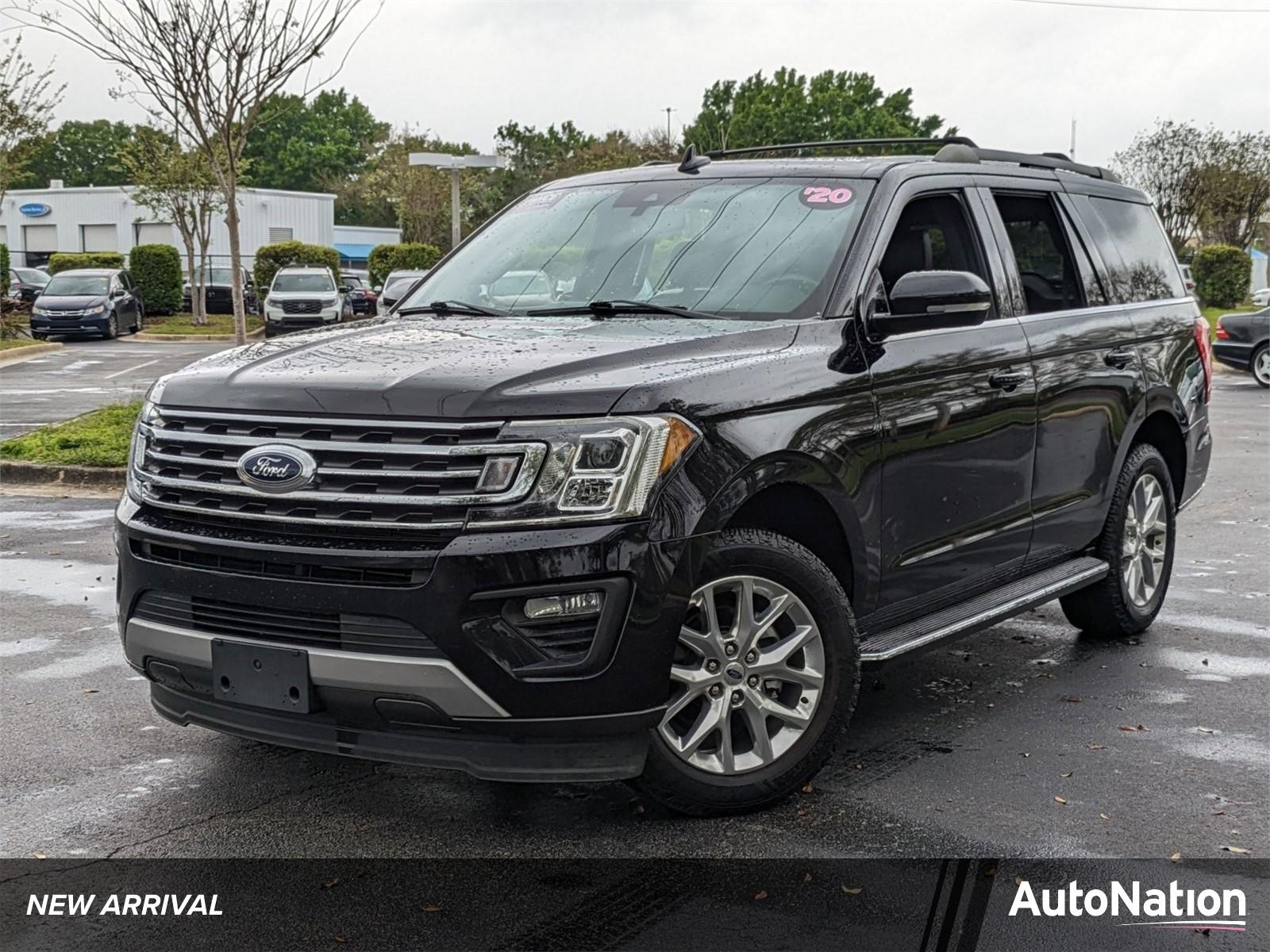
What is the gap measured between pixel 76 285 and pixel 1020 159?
3154cm

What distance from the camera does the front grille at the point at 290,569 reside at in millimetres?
3785

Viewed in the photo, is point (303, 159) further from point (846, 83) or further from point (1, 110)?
point (1, 110)

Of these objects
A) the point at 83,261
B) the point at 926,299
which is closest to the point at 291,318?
the point at 83,261

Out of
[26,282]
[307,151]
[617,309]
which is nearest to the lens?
[617,309]

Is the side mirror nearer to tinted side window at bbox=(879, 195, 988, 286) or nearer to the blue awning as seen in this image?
tinted side window at bbox=(879, 195, 988, 286)

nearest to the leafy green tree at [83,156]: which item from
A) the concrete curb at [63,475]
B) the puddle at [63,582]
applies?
the concrete curb at [63,475]

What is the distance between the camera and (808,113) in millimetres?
91000

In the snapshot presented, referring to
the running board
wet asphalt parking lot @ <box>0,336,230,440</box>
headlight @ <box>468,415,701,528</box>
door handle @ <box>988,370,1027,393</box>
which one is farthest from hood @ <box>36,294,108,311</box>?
headlight @ <box>468,415,701,528</box>

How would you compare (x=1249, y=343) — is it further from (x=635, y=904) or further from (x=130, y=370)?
(x=635, y=904)

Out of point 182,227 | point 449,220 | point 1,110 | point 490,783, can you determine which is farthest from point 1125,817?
point 449,220

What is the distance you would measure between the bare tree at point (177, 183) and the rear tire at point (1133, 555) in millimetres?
35183

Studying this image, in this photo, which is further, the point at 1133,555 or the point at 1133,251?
the point at 1133,251

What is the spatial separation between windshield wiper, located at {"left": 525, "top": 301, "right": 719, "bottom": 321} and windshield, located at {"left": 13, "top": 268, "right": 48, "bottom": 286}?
144 ft

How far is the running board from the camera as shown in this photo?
15.7 ft
